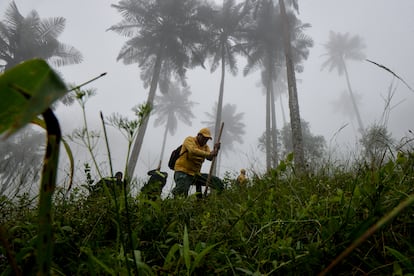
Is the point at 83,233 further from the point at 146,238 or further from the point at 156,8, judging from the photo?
the point at 156,8

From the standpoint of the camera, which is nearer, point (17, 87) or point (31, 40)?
point (17, 87)

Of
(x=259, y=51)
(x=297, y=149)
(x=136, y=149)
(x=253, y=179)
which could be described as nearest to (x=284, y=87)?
(x=259, y=51)

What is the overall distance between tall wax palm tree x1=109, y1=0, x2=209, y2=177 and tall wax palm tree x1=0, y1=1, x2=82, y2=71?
368 cm

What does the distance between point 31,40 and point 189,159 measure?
1802 cm

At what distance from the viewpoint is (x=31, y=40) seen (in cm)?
1648

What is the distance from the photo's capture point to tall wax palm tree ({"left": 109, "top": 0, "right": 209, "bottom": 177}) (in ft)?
64.3

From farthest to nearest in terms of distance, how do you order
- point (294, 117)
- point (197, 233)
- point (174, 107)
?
1. point (174, 107)
2. point (294, 117)
3. point (197, 233)

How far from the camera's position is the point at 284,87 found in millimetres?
37375

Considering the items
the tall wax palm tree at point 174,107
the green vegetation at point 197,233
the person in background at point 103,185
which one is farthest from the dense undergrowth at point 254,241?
the tall wax palm tree at point 174,107

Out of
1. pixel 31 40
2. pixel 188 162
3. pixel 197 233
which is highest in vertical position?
pixel 31 40

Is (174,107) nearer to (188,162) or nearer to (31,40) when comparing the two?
(31,40)

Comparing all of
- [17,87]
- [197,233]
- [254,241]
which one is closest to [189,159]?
→ [197,233]

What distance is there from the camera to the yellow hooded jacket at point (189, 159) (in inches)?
161

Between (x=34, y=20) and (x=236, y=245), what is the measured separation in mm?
21530
